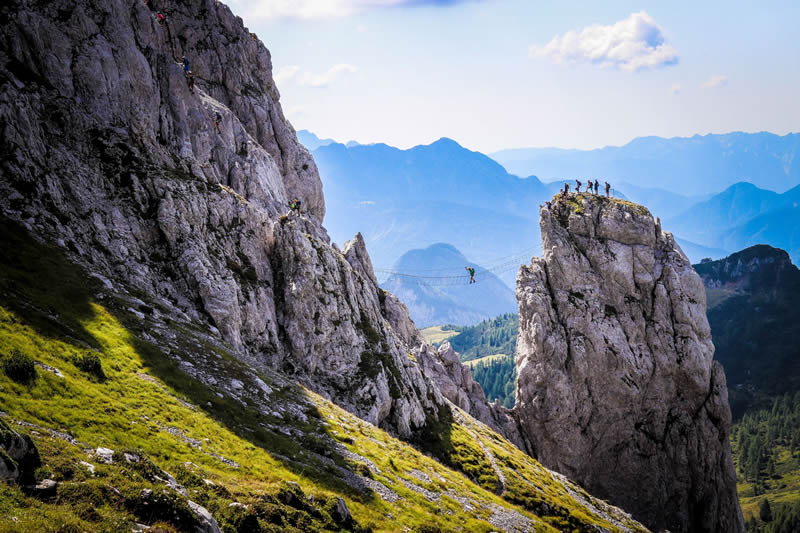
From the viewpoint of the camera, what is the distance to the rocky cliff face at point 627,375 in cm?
10106

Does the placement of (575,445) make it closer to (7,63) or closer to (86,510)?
(86,510)

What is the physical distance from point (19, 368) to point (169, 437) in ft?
30.3

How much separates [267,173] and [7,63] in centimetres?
4030

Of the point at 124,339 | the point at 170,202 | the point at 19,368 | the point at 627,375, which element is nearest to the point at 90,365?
the point at 19,368

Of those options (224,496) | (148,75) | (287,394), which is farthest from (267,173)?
(224,496)

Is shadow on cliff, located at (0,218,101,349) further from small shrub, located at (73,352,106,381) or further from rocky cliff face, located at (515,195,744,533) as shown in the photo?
rocky cliff face, located at (515,195,744,533)

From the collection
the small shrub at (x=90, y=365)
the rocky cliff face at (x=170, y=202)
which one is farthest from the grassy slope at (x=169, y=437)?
the rocky cliff face at (x=170, y=202)

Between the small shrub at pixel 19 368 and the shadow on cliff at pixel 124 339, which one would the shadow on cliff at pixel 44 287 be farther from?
the small shrub at pixel 19 368

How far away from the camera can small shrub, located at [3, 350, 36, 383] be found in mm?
27578

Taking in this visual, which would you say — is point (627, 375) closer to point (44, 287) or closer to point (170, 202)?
point (170, 202)

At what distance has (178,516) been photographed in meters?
21.5

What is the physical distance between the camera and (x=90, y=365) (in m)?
33.9

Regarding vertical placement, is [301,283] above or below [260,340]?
above

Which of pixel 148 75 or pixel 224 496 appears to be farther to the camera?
pixel 148 75
